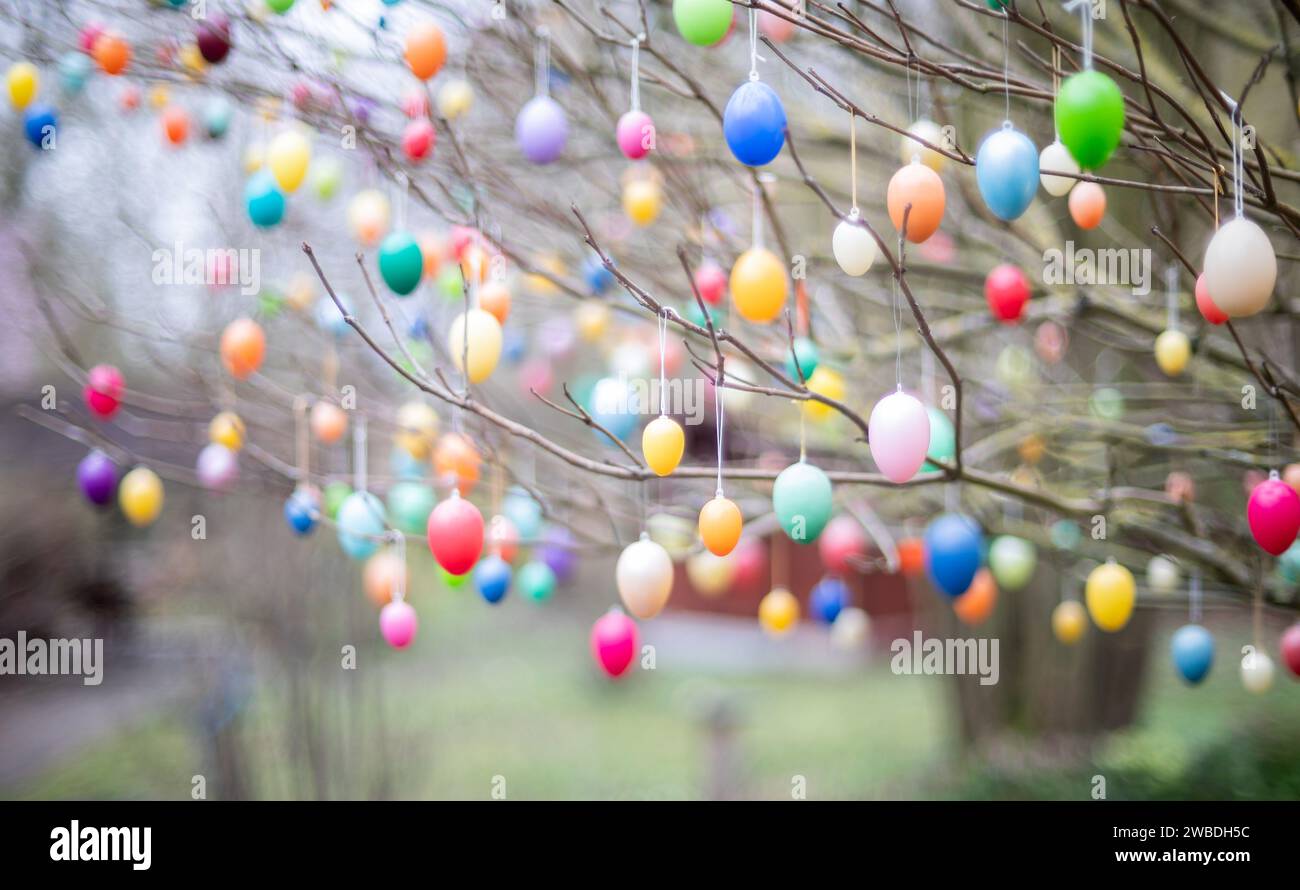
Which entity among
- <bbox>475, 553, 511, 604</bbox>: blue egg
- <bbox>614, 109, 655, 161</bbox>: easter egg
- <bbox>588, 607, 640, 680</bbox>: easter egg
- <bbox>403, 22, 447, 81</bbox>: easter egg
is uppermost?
<bbox>403, 22, 447, 81</bbox>: easter egg

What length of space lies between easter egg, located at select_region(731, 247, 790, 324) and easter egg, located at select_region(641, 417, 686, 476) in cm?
25

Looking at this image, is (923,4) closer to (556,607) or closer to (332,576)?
(332,576)

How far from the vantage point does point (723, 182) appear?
10.4 feet

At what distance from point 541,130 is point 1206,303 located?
117 cm

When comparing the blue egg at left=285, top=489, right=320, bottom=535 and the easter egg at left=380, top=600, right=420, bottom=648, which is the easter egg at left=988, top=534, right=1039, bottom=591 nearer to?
the easter egg at left=380, top=600, right=420, bottom=648

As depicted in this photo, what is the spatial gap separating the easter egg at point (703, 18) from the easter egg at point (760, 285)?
0.34 m

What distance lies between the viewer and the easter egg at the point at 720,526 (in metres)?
1.60

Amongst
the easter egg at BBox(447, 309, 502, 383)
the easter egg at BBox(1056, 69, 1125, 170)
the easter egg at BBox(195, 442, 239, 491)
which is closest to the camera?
the easter egg at BBox(1056, 69, 1125, 170)

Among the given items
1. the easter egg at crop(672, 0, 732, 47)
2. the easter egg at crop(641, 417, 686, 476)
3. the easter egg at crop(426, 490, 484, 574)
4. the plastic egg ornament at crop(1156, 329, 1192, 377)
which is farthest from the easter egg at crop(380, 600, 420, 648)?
the plastic egg ornament at crop(1156, 329, 1192, 377)

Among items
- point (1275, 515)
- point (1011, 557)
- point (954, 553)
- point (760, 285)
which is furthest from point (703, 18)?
point (1011, 557)

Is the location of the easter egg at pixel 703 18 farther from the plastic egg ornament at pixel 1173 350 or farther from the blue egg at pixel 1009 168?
the plastic egg ornament at pixel 1173 350

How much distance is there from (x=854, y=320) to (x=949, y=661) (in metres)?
2.76

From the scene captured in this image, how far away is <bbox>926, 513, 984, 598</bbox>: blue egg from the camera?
1.87 m

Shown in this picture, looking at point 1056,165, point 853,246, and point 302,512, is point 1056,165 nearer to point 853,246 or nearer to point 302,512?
point 853,246
